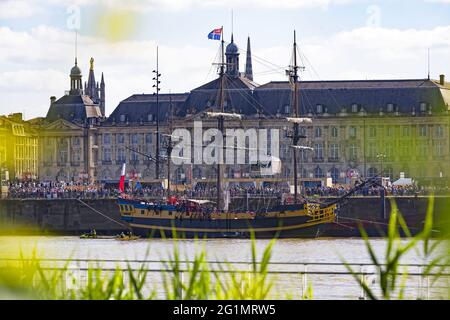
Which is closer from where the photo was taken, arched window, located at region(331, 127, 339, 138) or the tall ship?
the tall ship

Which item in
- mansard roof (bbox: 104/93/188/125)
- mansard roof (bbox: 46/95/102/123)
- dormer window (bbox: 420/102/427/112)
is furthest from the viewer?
mansard roof (bbox: 46/95/102/123)

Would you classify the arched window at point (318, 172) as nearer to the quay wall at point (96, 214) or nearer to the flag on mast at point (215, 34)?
the quay wall at point (96, 214)

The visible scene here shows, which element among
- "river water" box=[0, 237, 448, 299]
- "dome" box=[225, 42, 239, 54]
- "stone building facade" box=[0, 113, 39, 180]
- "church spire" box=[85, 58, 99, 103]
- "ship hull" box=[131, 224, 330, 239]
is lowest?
"ship hull" box=[131, 224, 330, 239]

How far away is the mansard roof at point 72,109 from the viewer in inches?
5960

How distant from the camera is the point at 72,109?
15150 centimetres

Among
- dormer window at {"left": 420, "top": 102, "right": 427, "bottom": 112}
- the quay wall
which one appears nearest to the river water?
the quay wall

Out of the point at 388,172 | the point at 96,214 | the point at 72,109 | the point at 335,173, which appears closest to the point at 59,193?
the point at 96,214

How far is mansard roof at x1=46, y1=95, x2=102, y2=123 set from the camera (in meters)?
151

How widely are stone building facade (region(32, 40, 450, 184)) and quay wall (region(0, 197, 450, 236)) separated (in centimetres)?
2953

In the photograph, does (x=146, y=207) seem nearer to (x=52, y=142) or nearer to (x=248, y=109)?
(x=248, y=109)

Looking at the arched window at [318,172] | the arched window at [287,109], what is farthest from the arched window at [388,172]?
the arched window at [287,109]

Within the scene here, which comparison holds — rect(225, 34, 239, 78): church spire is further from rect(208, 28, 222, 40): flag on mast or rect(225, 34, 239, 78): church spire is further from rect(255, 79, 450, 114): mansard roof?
rect(208, 28, 222, 40): flag on mast

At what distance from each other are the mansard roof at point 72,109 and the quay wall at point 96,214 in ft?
173
